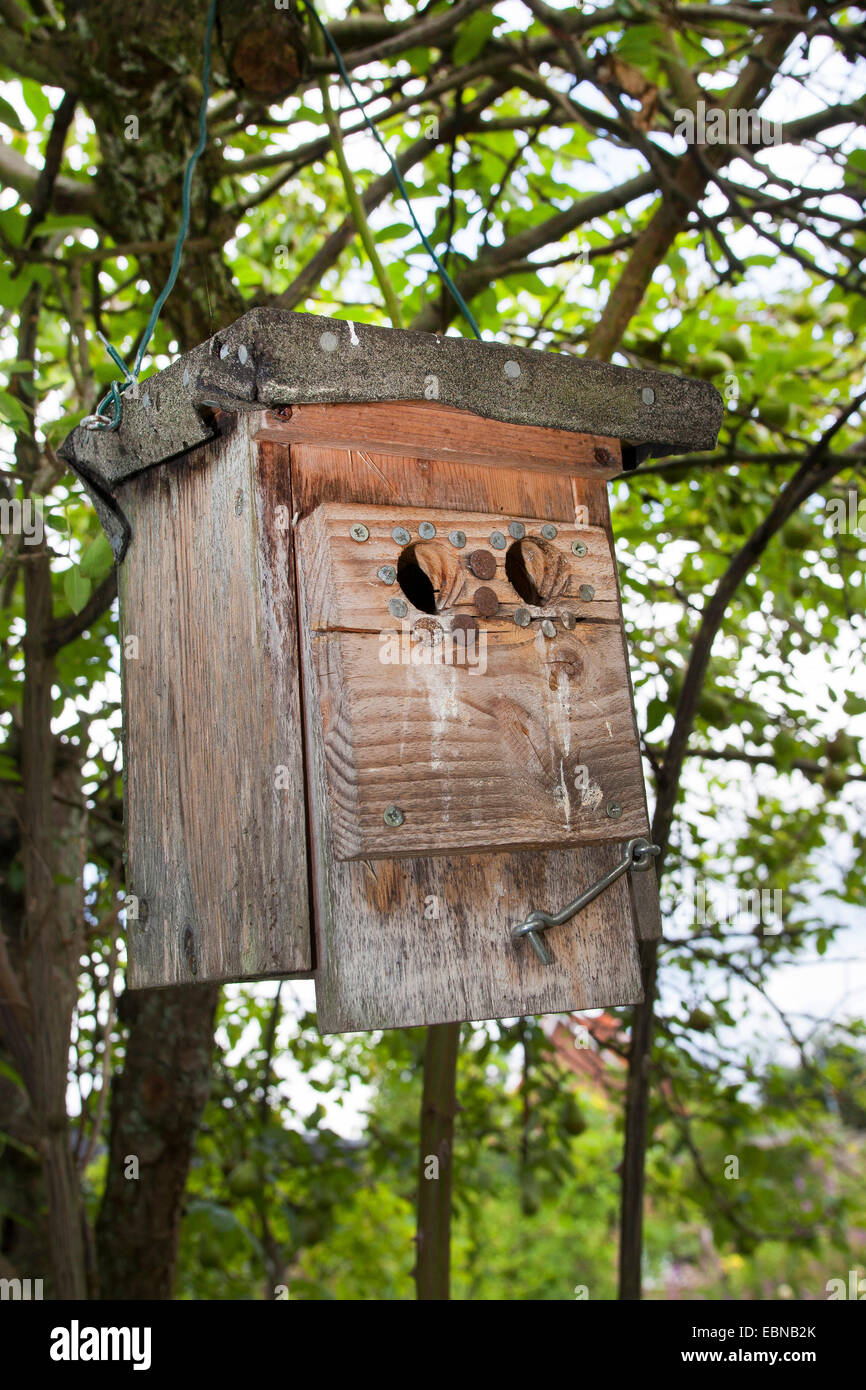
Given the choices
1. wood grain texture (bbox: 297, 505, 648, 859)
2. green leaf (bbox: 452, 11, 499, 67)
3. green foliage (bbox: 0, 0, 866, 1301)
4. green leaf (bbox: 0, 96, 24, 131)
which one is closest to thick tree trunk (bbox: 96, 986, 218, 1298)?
green foliage (bbox: 0, 0, 866, 1301)

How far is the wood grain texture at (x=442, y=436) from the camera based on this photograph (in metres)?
1.36

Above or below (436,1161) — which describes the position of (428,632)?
above

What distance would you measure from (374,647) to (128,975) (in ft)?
→ 1.89

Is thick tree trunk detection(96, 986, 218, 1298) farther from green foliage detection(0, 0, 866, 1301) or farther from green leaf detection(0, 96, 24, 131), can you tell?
green leaf detection(0, 96, 24, 131)

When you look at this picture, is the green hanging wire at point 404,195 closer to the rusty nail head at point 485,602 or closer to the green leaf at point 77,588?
A: the rusty nail head at point 485,602

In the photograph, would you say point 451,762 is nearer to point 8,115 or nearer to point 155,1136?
point 8,115

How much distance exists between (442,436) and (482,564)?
0.16 meters

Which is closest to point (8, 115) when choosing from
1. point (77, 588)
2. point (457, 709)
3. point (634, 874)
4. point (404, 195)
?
point (404, 195)

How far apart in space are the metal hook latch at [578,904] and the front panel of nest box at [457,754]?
0.02 m

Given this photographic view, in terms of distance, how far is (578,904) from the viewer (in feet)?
4.53

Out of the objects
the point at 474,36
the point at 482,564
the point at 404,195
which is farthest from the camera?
the point at 474,36

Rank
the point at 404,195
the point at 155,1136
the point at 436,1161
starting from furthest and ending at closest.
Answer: the point at 155,1136 → the point at 436,1161 → the point at 404,195

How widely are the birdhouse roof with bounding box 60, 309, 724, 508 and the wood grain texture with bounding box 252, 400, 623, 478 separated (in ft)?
0.11

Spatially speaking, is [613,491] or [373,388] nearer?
[373,388]
